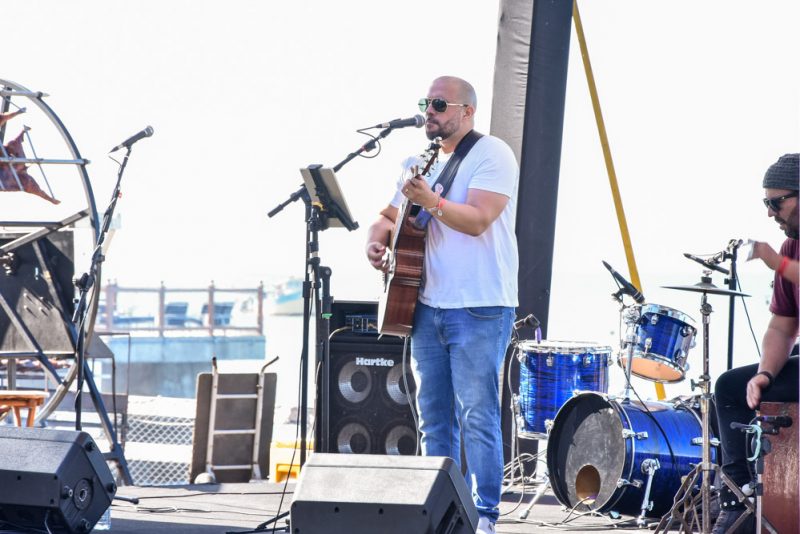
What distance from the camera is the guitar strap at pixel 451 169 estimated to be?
3.76 meters

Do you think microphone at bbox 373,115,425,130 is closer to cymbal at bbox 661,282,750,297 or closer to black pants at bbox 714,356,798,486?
cymbal at bbox 661,282,750,297

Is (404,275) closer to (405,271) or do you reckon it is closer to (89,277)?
(405,271)

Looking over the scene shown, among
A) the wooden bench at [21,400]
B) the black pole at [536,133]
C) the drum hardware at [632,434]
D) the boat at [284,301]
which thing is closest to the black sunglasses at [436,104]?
the drum hardware at [632,434]

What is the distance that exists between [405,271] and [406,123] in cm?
54

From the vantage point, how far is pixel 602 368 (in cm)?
506

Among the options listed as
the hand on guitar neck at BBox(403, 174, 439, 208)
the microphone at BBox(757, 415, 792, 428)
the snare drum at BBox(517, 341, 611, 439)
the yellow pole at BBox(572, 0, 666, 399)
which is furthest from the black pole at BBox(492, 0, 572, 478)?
the hand on guitar neck at BBox(403, 174, 439, 208)

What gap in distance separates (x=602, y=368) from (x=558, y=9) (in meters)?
2.16

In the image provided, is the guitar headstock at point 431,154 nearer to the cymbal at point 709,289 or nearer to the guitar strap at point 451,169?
the guitar strap at point 451,169

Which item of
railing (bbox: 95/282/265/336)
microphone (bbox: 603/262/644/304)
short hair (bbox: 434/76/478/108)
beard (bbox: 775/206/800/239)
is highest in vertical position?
short hair (bbox: 434/76/478/108)

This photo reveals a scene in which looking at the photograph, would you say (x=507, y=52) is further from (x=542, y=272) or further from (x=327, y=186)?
(x=327, y=186)

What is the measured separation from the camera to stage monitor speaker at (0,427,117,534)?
372 centimetres

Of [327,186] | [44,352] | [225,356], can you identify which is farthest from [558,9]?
[225,356]

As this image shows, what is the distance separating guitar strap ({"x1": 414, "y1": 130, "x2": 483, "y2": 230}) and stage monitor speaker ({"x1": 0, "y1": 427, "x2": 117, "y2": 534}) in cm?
144

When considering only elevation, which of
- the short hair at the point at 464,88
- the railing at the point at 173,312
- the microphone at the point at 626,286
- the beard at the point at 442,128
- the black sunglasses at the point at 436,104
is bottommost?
the railing at the point at 173,312
